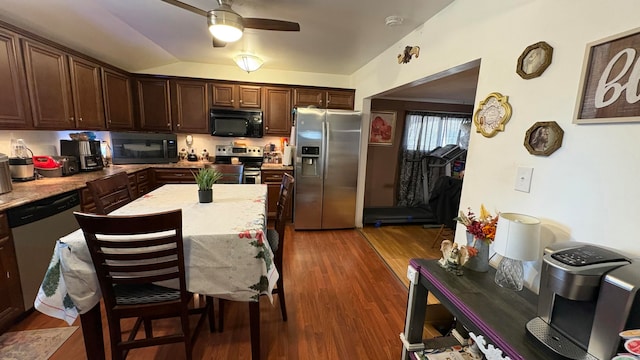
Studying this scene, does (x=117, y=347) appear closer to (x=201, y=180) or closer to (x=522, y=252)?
(x=201, y=180)

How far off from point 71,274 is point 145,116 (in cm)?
334

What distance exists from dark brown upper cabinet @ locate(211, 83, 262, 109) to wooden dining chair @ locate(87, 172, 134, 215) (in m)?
2.41

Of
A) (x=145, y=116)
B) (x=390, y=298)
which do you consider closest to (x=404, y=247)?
(x=390, y=298)

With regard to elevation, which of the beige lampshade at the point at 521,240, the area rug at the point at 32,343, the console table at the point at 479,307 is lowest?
the area rug at the point at 32,343

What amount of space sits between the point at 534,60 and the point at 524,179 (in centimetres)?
59

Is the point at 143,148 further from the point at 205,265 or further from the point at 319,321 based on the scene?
the point at 319,321

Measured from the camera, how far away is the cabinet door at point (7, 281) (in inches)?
67.8

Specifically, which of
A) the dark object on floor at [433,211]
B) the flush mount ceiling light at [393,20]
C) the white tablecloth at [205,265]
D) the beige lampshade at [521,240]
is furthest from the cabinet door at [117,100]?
the beige lampshade at [521,240]

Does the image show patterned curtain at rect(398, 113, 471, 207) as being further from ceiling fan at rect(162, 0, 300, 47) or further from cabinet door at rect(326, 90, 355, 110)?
ceiling fan at rect(162, 0, 300, 47)

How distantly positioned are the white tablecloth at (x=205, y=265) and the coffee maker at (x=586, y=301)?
1188mm

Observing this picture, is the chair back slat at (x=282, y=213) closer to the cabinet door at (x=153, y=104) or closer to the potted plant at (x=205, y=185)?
the potted plant at (x=205, y=185)

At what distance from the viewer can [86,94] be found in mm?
2945

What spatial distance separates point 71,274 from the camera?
1.23 meters

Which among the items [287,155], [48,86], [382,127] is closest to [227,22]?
[48,86]
